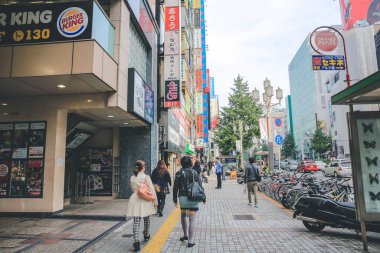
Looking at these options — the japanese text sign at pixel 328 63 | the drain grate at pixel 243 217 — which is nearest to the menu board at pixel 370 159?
the drain grate at pixel 243 217

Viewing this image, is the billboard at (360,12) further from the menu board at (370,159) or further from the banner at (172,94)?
the menu board at (370,159)

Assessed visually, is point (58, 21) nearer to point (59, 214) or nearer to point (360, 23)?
point (59, 214)

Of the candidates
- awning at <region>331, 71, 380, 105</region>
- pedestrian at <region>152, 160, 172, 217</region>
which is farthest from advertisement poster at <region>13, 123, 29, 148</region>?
awning at <region>331, 71, 380, 105</region>

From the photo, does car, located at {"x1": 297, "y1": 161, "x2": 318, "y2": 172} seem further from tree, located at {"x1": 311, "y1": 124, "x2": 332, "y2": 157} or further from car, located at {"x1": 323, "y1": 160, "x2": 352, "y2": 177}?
tree, located at {"x1": 311, "y1": 124, "x2": 332, "y2": 157}

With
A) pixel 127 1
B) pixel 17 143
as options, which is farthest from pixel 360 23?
pixel 17 143

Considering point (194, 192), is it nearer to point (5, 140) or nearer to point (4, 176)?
point (4, 176)

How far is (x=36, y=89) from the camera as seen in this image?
8.15 m

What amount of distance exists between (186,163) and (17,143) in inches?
246

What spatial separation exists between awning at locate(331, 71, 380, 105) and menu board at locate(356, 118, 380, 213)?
0.39 m

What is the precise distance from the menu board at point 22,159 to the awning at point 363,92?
8.29 m

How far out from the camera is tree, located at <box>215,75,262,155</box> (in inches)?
1364

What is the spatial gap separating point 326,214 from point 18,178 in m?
8.67

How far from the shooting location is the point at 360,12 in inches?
1212

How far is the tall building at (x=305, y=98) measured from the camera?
3757 inches
